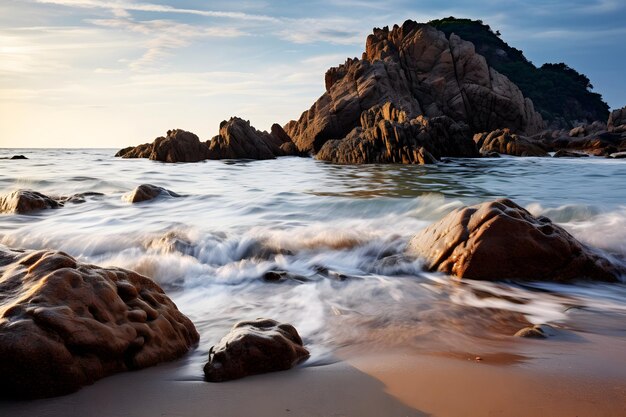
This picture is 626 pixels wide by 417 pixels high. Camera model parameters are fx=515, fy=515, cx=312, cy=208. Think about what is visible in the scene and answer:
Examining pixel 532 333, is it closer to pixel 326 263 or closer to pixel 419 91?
pixel 326 263

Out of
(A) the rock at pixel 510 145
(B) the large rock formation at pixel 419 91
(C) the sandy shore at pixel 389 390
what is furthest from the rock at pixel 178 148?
(C) the sandy shore at pixel 389 390

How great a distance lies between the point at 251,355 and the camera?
2.99m

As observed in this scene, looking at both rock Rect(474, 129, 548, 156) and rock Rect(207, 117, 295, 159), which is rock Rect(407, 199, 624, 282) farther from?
rock Rect(207, 117, 295, 159)

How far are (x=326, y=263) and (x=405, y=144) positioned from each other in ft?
73.0

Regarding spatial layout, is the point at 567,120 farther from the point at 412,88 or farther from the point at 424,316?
the point at 424,316

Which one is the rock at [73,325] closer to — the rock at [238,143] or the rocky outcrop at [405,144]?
the rocky outcrop at [405,144]

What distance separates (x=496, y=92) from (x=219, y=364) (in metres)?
48.7

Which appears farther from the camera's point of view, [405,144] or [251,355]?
[405,144]

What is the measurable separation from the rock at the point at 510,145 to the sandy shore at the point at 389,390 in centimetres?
3173

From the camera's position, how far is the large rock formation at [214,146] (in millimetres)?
34469

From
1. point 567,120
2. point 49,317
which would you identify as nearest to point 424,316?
point 49,317

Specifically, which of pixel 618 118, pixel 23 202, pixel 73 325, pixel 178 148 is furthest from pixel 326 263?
pixel 618 118

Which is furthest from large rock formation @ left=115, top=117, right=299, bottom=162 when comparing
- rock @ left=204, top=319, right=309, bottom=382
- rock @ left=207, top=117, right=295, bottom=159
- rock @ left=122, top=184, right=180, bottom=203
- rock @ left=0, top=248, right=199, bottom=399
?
rock @ left=204, top=319, right=309, bottom=382

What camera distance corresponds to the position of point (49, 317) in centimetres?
281
